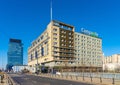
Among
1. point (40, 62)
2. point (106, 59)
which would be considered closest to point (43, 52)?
point (40, 62)

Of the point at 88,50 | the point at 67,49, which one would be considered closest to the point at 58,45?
the point at 67,49

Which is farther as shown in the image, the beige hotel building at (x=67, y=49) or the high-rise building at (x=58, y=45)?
the beige hotel building at (x=67, y=49)

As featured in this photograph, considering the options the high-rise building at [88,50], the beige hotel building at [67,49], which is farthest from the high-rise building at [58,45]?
the high-rise building at [88,50]

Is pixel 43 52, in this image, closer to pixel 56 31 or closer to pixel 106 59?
pixel 56 31

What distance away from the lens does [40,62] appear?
156000 mm

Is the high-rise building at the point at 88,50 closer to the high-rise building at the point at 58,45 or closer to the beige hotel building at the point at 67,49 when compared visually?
the beige hotel building at the point at 67,49

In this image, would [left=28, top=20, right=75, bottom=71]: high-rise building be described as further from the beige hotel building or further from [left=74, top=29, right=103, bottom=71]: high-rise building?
[left=74, top=29, right=103, bottom=71]: high-rise building

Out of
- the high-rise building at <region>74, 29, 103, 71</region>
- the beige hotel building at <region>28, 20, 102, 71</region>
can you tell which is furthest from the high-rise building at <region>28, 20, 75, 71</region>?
the high-rise building at <region>74, 29, 103, 71</region>

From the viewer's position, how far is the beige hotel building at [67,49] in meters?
131

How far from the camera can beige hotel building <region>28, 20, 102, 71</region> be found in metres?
131

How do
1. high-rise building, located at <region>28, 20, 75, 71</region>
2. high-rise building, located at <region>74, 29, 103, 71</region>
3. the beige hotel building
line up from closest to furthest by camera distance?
high-rise building, located at <region>28, 20, 75, 71</region> < the beige hotel building < high-rise building, located at <region>74, 29, 103, 71</region>

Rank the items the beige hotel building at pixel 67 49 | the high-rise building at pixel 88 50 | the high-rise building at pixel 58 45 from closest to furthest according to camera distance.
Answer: the high-rise building at pixel 58 45 < the beige hotel building at pixel 67 49 < the high-rise building at pixel 88 50

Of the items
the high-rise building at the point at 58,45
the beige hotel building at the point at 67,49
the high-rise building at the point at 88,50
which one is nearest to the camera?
the high-rise building at the point at 58,45

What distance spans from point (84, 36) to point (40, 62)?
3509 cm
